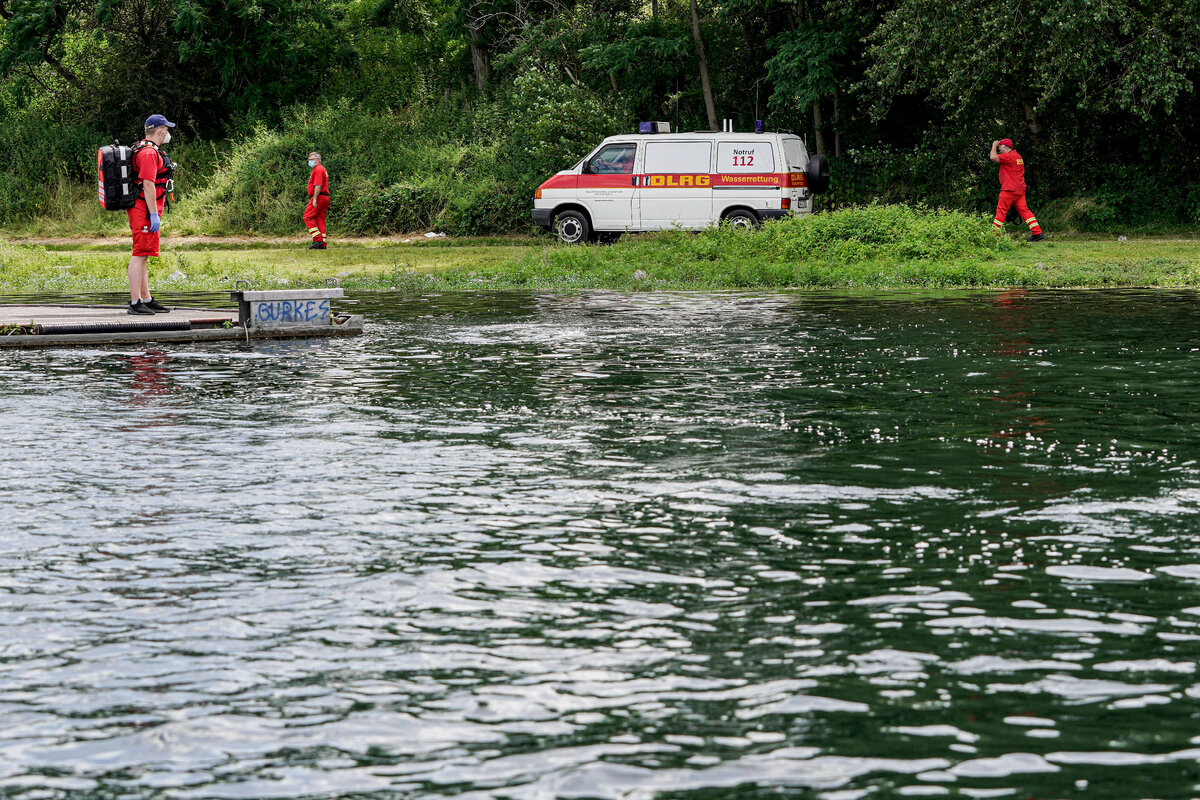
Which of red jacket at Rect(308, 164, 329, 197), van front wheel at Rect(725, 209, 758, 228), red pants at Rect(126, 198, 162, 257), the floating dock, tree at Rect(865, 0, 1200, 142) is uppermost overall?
tree at Rect(865, 0, 1200, 142)

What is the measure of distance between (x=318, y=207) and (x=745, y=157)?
26.9ft

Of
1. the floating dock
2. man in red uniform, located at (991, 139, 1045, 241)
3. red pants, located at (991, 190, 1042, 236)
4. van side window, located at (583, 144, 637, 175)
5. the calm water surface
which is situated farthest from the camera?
van side window, located at (583, 144, 637, 175)

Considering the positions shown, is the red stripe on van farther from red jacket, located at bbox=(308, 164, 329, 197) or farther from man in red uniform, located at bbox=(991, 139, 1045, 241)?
man in red uniform, located at bbox=(991, 139, 1045, 241)

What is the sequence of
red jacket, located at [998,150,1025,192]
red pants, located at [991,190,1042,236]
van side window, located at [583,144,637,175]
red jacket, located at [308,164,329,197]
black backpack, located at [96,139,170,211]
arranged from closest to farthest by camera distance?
black backpack, located at [96,139,170,211] → red pants, located at [991,190,1042,236] → red jacket, located at [998,150,1025,192] → van side window, located at [583,144,637,175] → red jacket, located at [308,164,329,197]

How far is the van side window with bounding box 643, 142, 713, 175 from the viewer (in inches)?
1089

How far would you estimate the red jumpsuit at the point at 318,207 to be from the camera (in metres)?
28.7

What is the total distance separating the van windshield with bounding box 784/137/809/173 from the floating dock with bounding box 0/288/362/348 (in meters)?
12.7

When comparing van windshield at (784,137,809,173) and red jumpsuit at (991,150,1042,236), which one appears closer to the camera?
red jumpsuit at (991,150,1042,236)

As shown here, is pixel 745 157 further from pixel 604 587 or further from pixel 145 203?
pixel 604 587

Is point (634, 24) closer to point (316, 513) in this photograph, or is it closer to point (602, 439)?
point (602, 439)

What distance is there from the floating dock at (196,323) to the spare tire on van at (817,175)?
45.4 feet

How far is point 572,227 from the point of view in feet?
93.2

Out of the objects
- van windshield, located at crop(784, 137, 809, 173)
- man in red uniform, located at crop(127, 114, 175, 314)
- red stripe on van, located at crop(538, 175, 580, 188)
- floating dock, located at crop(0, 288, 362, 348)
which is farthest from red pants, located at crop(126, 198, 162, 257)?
van windshield, located at crop(784, 137, 809, 173)

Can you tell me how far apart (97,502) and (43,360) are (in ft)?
22.5
